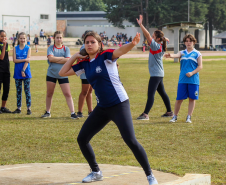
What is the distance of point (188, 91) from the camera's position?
815cm

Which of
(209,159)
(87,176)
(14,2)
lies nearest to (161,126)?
(209,159)

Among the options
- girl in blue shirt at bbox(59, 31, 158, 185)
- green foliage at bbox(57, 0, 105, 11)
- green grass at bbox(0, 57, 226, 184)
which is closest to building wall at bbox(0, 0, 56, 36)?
green grass at bbox(0, 57, 226, 184)

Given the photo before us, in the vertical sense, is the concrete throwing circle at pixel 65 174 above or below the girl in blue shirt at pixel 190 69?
below

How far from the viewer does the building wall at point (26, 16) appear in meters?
54.2

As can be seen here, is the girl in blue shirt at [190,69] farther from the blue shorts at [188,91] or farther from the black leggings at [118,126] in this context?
the black leggings at [118,126]

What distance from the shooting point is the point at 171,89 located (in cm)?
1491

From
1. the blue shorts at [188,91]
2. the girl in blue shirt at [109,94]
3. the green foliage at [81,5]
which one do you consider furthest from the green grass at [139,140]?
the green foliage at [81,5]

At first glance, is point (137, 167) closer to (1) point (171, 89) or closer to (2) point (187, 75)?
(2) point (187, 75)

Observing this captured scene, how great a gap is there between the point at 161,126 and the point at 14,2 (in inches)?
2027

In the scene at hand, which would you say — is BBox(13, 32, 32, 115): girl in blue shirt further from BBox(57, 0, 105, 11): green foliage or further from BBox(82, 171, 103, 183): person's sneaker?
BBox(57, 0, 105, 11): green foliage

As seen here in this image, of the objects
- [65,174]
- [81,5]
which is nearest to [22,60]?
[65,174]

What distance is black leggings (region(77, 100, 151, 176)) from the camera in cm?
416

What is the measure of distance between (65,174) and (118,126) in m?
1.10

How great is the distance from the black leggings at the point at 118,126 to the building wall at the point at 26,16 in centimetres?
5243
